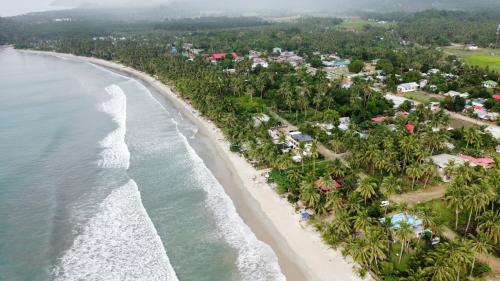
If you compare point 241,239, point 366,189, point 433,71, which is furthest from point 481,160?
point 433,71

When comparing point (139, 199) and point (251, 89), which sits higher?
point (251, 89)

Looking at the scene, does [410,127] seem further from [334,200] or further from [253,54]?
[253,54]

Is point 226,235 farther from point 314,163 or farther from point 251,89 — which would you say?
point 251,89

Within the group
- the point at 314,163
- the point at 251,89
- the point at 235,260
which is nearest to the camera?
the point at 235,260

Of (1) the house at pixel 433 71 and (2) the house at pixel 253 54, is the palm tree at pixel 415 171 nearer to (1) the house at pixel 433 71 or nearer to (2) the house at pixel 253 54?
(1) the house at pixel 433 71

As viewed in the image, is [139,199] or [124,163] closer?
[139,199]

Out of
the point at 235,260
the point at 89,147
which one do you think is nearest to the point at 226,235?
the point at 235,260
